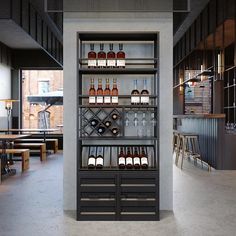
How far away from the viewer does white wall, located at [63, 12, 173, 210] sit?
14.3 feet

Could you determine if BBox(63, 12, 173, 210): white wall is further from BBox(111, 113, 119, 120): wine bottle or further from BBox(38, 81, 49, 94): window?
BBox(38, 81, 49, 94): window

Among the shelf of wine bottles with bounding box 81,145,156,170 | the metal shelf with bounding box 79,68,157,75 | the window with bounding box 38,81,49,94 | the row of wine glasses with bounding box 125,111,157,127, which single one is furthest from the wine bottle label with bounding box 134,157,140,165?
the window with bounding box 38,81,49,94

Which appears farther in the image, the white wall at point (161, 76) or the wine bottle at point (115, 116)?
the white wall at point (161, 76)

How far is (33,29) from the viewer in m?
8.19

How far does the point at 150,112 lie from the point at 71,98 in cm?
97

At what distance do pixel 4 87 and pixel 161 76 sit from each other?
7.91m

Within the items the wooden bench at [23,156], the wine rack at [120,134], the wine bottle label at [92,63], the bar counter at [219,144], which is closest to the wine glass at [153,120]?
the wine rack at [120,134]

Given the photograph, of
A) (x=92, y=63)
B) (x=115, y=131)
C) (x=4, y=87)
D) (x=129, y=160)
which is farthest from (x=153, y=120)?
(x=4, y=87)

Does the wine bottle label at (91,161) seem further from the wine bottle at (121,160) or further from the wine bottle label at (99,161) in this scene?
the wine bottle at (121,160)

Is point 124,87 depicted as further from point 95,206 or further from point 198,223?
point 198,223

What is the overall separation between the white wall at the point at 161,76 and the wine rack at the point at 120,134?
0.39 feet

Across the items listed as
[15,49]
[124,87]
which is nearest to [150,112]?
[124,87]

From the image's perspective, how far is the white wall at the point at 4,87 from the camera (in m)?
10.9

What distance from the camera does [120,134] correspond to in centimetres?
431
